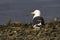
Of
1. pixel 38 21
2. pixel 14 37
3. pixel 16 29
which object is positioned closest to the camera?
pixel 14 37

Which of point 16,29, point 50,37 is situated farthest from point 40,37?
point 16,29

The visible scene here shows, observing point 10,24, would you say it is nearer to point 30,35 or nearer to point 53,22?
point 53,22

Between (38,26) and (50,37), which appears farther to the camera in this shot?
(38,26)

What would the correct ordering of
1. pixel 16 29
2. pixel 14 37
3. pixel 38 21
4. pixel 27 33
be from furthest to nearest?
pixel 38 21
pixel 16 29
pixel 27 33
pixel 14 37

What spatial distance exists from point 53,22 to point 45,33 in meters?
2.76

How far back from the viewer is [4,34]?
11.2 m

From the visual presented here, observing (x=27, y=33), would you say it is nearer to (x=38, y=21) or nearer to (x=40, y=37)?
(x=40, y=37)

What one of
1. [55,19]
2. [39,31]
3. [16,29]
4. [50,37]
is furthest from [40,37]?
[55,19]

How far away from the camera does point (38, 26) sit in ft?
41.3

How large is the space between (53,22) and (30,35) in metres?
3.14

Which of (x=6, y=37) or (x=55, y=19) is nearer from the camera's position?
(x=6, y=37)

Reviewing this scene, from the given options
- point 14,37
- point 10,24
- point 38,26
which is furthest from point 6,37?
point 10,24

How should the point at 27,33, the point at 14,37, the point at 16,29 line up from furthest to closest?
the point at 16,29 < the point at 27,33 < the point at 14,37

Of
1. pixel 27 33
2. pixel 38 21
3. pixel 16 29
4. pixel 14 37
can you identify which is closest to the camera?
pixel 14 37
